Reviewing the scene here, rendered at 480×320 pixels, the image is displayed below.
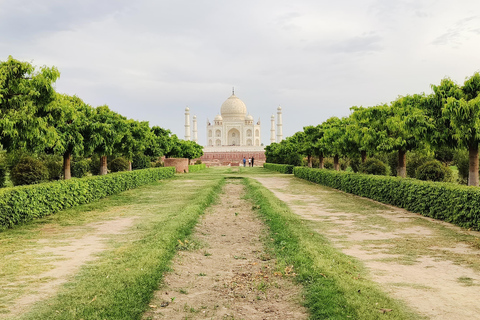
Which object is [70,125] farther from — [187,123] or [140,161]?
[187,123]

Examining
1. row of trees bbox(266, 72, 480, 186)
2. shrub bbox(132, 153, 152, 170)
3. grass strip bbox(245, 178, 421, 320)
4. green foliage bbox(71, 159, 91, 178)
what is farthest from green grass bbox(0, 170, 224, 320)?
shrub bbox(132, 153, 152, 170)

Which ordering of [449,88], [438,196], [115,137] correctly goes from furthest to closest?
[115,137] → [449,88] → [438,196]

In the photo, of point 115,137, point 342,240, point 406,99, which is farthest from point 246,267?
point 115,137

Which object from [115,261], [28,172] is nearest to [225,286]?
[115,261]


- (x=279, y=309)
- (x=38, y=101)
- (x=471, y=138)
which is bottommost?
(x=279, y=309)

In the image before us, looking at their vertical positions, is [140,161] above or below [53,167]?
above

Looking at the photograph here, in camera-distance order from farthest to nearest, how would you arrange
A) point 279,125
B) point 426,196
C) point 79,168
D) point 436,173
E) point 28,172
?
point 279,125
point 79,168
point 436,173
point 28,172
point 426,196

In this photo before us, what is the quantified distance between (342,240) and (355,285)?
2.43m

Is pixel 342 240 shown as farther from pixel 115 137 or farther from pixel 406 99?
pixel 115 137

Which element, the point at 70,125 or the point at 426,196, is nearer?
the point at 426,196

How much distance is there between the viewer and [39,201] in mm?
8547

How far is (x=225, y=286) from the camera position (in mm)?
4324

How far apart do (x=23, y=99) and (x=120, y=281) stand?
18.9ft

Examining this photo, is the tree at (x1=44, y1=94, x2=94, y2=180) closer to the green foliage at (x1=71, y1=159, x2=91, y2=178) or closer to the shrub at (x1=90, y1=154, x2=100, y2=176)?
the green foliage at (x1=71, y1=159, x2=91, y2=178)
